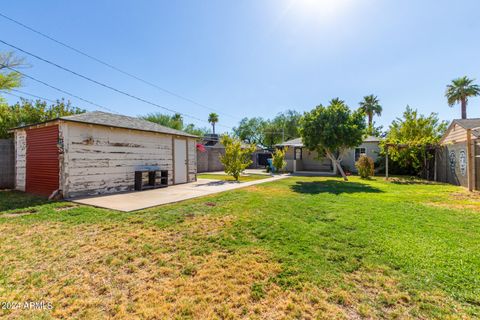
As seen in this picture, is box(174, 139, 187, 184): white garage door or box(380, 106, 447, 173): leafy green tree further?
box(380, 106, 447, 173): leafy green tree

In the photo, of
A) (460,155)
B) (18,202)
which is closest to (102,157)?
(18,202)

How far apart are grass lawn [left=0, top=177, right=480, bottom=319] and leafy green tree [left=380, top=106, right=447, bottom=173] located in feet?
33.9

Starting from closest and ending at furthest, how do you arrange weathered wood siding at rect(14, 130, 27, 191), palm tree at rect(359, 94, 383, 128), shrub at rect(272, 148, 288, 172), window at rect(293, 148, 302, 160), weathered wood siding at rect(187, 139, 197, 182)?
weathered wood siding at rect(14, 130, 27, 191) → weathered wood siding at rect(187, 139, 197, 182) → shrub at rect(272, 148, 288, 172) → window at rect(293, 148, 302, 160) → palm tree at rect(359, 94, 383, 128)

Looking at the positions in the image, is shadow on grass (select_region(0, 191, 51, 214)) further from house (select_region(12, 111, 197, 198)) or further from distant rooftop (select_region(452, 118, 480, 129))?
distant rooftop (select_region(452, 118, 480, 129))

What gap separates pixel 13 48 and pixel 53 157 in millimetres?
5235

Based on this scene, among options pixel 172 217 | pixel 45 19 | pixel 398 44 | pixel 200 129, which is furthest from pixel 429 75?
pixel 200 129

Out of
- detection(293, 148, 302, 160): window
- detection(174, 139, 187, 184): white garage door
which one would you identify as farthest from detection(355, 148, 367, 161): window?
detection(174, 139, 187, 184): white garage door

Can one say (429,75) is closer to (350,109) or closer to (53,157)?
(350,109)

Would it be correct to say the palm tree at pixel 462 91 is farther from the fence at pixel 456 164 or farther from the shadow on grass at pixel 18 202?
the shadow on grass at pixel 18 202

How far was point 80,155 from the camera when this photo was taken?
25.1 ft

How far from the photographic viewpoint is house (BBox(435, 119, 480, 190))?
8898mm

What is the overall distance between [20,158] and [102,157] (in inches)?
151

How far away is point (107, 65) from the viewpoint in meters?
12.1

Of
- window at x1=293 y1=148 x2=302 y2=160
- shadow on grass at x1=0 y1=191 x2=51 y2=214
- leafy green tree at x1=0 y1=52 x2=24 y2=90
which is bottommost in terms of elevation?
shadow on grass at x1=0 y1=191 x2=51 y2=214
